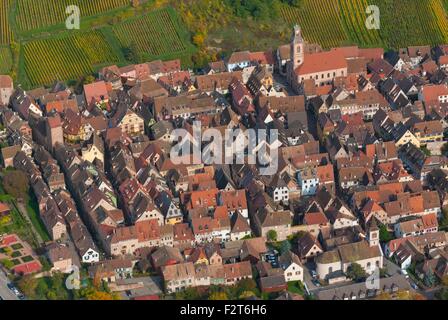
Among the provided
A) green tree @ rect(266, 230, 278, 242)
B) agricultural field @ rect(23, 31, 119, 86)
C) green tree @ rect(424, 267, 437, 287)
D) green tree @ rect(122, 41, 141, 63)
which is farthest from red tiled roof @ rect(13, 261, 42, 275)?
green tree @ rect(122, 41, 141, 63)

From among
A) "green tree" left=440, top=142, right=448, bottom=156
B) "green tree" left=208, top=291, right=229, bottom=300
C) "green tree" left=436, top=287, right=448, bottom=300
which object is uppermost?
"green tree" left=440, top=142, right=448, bottom=156

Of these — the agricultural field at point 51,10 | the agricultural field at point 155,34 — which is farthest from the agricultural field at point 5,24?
the agricultural field at point 155,34

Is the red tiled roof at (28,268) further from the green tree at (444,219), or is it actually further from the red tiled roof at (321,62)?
the red tiled roof at (321,62)

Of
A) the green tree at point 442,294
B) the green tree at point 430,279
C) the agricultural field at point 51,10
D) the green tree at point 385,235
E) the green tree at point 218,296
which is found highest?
the agricultural field at point 51,10

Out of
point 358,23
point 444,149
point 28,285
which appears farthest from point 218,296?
point 358,23

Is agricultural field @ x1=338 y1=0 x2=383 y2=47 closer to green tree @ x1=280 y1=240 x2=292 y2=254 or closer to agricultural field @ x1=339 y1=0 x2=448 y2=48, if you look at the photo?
agricultural field @ x1=339 y1=0 x2=448 y2=48

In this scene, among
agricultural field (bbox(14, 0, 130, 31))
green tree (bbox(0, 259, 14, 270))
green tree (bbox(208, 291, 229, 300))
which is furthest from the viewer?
agricultural field (bbox(14, 0, 130, 31))
